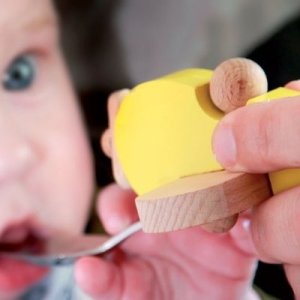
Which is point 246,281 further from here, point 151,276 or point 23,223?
point 23,223

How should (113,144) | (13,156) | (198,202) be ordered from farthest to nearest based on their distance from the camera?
(13,156)
(113,144)
(198,202)

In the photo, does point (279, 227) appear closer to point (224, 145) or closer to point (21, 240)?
point (224, 145)

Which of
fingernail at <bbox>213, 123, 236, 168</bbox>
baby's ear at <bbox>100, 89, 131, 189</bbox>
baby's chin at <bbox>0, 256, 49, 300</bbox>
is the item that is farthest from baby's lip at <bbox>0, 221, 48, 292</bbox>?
fingernail at <bbox>213, 123, 236, 168</bbox>

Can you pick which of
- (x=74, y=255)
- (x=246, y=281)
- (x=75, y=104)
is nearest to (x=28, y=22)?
(x=75, y=104)

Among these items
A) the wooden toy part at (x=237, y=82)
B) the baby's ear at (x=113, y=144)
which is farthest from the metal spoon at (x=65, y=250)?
the wooden toy part at (x=237, y=82)

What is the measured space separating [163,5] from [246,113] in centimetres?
44

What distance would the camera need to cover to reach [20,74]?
0.64 meters

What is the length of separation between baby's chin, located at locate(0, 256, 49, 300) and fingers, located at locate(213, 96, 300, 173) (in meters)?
0.35

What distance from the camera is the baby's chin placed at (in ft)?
1.89

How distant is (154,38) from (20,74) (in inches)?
6.2

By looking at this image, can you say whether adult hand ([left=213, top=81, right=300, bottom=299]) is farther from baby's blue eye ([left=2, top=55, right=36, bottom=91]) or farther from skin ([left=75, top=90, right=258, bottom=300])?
baby's blue eye ([left=2, top=55, right=36, bottom=91])

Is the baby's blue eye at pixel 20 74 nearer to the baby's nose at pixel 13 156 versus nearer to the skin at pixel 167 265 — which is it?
the baby's nose at pixel 13 156

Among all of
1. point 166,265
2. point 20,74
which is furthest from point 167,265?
point 20,74

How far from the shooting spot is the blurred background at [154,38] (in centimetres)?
65
